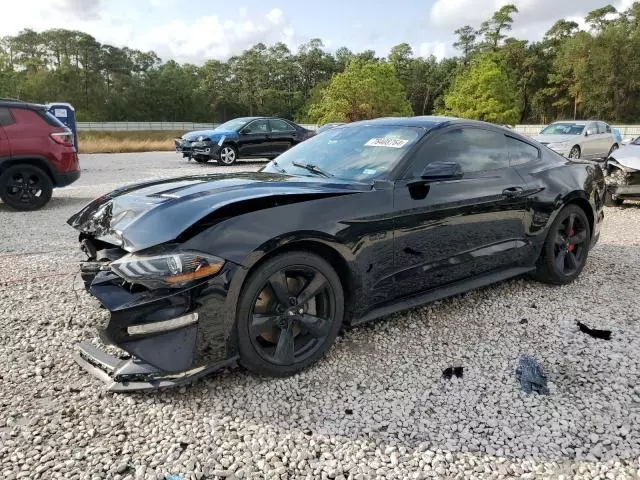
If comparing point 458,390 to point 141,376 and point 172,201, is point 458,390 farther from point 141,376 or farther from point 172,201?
point 172,201

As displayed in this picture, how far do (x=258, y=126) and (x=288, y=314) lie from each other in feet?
45.4

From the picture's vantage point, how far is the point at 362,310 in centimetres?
314

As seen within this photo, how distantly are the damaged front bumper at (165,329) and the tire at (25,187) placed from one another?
6662 mm

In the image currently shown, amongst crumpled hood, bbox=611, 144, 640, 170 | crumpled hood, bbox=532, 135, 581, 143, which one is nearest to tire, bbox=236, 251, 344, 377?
crumpled hood, bbox=611, 144, 640, 170

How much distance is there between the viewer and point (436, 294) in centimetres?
353

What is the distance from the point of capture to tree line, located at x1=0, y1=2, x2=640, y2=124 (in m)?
46.6

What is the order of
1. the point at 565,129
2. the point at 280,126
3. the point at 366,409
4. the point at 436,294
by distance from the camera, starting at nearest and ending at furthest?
the point at 366,409
the point at 436,294
the point at 565,129
the point at 280,126

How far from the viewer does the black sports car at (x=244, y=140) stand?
15.4m

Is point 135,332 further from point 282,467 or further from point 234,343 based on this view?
point 282,467

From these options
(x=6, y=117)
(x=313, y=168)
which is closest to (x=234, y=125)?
(x=6, y=117)

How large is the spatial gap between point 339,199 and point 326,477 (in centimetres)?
153

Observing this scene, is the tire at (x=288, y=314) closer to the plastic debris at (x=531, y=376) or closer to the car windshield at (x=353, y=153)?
the car windshield at (x=353, y=153)


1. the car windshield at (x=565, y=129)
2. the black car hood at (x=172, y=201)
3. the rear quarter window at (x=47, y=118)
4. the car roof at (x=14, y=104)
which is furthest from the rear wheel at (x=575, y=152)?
the black car hood at (x=172, y=201)

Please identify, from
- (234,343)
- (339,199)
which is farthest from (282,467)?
(339,199)
